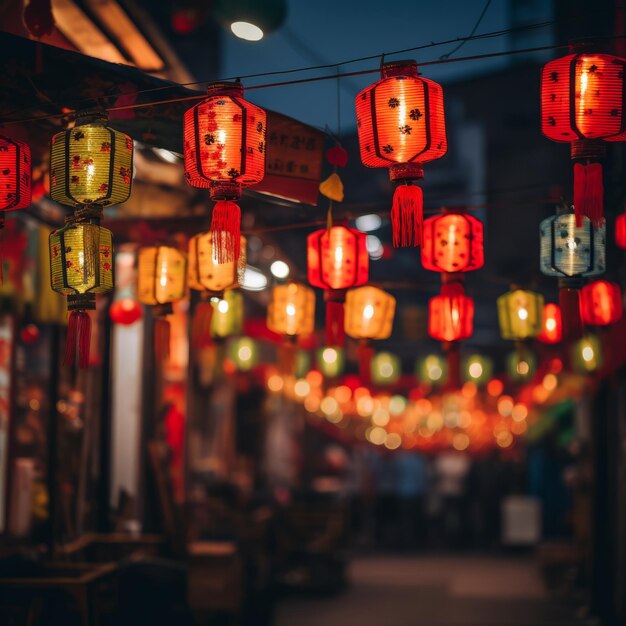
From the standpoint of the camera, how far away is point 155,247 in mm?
10477

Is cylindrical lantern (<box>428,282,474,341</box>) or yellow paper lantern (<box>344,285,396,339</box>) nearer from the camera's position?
cylindrical lantern (<box>428,282,474,341</box>)

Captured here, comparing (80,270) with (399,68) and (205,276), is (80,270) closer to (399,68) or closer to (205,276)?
(205,276)

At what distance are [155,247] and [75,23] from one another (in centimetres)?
352

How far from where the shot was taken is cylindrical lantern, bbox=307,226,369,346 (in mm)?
10008

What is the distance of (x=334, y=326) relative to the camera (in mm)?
9469

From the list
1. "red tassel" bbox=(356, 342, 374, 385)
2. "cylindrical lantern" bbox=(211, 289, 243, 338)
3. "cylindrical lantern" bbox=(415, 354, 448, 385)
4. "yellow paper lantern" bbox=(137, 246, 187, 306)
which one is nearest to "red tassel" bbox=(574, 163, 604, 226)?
"red tassel" bbox=(356, 342, 374, 385)

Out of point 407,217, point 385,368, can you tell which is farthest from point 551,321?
point 385,368

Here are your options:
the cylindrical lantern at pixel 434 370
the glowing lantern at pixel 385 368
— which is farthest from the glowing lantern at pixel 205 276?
the cylindrical lantern at pixel 434 370

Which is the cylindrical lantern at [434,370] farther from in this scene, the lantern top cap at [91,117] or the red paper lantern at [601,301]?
the lantern top cap at [91,117]

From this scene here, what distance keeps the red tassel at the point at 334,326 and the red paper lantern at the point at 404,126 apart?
1.89 metres

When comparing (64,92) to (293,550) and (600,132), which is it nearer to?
(600,132)

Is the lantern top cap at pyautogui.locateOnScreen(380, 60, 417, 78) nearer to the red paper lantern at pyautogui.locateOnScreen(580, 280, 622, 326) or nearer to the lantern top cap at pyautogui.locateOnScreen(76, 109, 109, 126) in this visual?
the lantern top cap at pyautogui.locateOnScreen(76, 109, 109, 126)

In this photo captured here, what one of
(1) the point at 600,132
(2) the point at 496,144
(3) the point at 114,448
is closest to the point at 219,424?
(3) the point at 114,448

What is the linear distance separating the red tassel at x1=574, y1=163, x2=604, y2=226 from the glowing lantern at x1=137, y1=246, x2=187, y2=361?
4458 millimetres
